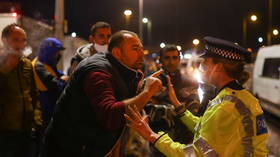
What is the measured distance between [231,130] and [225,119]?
0.25 ft

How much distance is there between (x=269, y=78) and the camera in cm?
1261

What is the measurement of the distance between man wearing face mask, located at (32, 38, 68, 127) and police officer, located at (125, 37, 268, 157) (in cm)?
268

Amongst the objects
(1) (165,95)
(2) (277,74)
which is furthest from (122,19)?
(1) (165,95)

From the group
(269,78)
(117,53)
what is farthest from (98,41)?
(269,78)

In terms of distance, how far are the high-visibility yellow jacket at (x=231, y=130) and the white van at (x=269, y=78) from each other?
9.32 m

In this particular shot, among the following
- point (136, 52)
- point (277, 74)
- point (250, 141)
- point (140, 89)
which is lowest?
point (277, 74)

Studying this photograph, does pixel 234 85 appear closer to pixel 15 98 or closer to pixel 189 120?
pixel 189 120

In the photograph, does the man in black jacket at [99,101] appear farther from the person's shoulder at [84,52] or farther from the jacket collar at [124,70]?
the person's shoulder at [84,52]

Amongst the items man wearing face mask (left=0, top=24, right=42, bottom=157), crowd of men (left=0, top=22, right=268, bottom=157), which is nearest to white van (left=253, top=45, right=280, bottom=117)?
crowd of men (left=0, top=22, right=268, bottom=157)

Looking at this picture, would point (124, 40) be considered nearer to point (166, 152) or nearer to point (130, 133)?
point (166, 152)

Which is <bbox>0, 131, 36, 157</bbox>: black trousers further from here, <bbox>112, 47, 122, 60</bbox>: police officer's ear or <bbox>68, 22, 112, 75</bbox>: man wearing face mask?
<bbox>112, 47, 122, 60</bbox>: police officer's ear

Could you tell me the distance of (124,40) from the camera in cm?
282

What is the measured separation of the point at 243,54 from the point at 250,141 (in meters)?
0.57

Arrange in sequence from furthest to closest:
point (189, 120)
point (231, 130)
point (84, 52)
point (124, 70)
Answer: point (84, 52) → point (189, 120) → point (124, 70) → point (231, 130)
